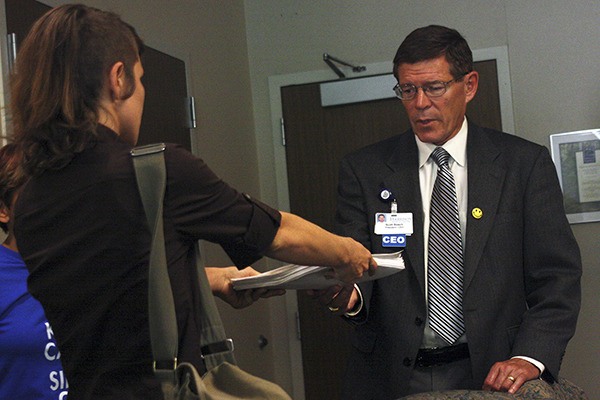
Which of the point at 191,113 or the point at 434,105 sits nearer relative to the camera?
the point at 434,105

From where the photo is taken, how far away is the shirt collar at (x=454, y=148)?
101 inches

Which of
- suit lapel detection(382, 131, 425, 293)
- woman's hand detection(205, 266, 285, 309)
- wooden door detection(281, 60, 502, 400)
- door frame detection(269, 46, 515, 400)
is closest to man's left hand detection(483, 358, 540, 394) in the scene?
suit lapel detection(382, 131, 425, 293)

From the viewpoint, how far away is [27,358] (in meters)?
2.00

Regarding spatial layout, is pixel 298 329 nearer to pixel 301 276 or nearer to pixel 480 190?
pixel 480 190

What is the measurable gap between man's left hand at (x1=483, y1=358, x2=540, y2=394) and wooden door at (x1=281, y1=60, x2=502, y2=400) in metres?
2.61

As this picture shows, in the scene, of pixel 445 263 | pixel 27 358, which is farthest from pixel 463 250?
pixel 27 358

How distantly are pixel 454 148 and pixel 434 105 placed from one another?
142 millimetres

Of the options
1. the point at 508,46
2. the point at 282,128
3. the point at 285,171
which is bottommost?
the point at 285,171

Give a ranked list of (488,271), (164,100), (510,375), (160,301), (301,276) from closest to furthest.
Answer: (160,301)
(301,276)
(510,375)
(488,271)
(164,100)

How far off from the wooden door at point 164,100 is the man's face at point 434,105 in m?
1.39

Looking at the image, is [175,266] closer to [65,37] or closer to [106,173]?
[106,173]

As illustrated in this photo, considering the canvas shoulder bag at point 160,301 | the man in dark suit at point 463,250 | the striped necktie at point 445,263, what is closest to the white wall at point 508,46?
the man in dark suit at point 463,250

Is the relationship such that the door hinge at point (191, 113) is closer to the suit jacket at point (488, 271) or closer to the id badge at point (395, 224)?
the suit jacket at point (488, 271)

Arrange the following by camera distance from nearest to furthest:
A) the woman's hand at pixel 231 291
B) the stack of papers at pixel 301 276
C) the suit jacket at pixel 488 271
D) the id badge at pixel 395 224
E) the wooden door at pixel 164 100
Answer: the stack of papers at pixel 301 276 → the woman's hand at pixel 231 291 → the suit jacket at pixel 488 271 → the id badge at pixel 395 224 → the wooden door at pixel 164 100
